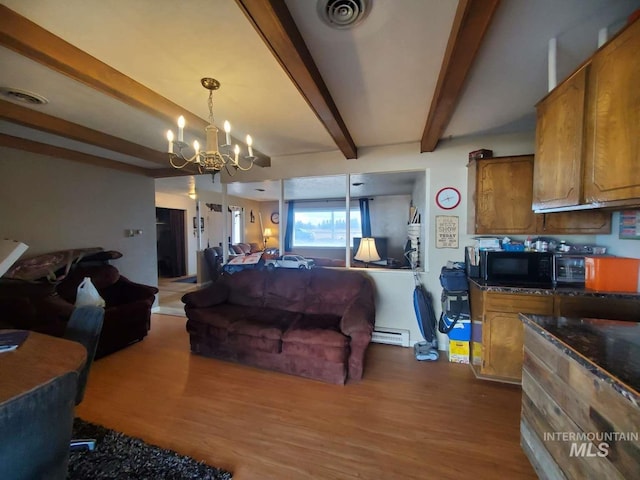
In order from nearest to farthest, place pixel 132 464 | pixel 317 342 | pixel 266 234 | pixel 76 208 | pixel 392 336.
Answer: pixel 132 464 → pixel 317 342 → pixel 392 336 → pixel 76 208 → pixel 266 234

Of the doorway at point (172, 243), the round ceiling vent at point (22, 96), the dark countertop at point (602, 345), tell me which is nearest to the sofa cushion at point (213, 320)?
the round ceiling vent at point (22, 96)

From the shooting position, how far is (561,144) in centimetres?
169

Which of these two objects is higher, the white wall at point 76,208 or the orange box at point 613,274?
the white wall at point 76,208

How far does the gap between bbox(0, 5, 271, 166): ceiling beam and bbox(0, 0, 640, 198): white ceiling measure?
0.05m

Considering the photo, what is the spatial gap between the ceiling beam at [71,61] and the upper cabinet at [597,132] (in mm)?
2800

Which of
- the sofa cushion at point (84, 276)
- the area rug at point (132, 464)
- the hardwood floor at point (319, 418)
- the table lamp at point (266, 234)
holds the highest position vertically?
the table lamp at point (266, 234)

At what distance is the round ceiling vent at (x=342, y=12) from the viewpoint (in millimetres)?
1175

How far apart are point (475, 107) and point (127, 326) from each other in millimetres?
4342

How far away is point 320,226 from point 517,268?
542 cm

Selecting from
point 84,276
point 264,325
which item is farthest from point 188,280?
point 264,325

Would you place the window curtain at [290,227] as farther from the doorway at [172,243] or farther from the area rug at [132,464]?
the area rug at [132,464]

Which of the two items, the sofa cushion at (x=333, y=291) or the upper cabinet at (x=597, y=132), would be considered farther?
the sofa cushion at (x=333, y=291)

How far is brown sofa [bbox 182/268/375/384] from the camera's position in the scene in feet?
7.84

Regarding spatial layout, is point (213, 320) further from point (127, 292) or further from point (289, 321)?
point (127, 292)
